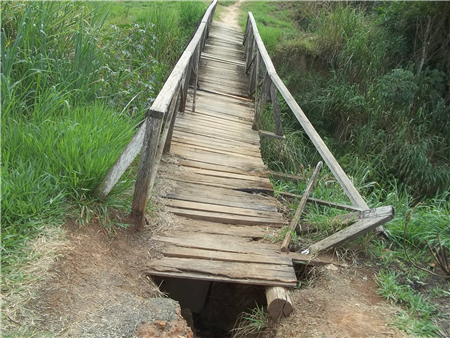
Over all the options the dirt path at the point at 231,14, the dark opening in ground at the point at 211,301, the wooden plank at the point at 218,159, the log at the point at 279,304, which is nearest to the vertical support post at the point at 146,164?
→ the dark opening in ground at the point at 211,301

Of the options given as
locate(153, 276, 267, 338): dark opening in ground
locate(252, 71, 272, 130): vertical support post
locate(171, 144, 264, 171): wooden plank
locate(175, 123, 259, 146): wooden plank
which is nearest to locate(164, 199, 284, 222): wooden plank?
locate(153, 276, 267, 338): dark opening in ground

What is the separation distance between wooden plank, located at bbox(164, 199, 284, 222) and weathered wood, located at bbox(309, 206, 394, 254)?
1.90 feet

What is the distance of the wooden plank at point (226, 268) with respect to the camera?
2.98 metres

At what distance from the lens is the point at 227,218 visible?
146 inches

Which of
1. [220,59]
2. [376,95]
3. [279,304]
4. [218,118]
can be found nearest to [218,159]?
[218,118]

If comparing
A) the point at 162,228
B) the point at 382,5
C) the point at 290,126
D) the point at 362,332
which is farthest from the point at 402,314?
the point at 382,5

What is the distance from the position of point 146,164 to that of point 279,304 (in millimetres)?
1320

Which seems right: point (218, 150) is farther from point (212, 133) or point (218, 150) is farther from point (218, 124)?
point (218, 124)

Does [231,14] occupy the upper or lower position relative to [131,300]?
upper

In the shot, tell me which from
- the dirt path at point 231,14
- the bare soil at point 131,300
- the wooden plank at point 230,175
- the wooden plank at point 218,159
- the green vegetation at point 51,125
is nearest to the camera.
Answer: the bare soil at point 131,300

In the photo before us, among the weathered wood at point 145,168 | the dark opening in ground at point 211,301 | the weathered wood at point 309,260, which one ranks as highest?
the weathered wood at point 145,168

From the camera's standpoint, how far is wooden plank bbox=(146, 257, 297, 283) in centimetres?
298

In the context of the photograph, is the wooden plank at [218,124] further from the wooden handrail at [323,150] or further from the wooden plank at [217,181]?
the wooden plank at [217,181]

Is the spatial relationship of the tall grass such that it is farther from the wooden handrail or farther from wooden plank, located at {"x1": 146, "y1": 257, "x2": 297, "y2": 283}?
the wooden handrail
